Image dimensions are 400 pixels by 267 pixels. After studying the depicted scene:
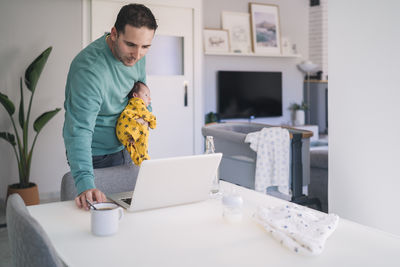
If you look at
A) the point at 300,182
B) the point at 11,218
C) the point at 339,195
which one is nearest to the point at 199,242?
the point at 11,218

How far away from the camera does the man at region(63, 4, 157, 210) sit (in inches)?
57.0

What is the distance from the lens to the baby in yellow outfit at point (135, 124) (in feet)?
5.73

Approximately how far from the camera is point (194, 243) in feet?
3.45

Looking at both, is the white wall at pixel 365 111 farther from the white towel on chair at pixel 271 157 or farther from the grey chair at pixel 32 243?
the grey chair at pixel 32 243

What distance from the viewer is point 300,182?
343cm

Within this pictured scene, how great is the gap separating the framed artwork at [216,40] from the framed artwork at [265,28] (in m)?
0.52

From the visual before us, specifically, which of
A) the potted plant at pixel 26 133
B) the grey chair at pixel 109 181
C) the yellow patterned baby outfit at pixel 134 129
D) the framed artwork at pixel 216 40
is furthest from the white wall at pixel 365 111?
the framed artwork at pixel 216 40

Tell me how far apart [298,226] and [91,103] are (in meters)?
0.87

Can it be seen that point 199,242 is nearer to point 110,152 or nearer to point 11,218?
point 11,218

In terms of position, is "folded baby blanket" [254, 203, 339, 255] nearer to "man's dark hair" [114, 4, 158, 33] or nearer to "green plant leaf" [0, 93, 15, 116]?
"man's dark hair" [114, 4, 158, 33]

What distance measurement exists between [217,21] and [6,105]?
340 cm

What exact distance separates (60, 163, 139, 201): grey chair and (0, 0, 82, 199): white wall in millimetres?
2691

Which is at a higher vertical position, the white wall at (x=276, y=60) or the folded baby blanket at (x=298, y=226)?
the white wall at (x=276, y=60)

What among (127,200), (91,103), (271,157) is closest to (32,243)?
(127,200)
